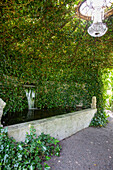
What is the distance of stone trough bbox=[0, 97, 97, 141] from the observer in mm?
2112

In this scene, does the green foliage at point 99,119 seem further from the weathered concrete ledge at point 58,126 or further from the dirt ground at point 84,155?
the dirt ground at point 84,155

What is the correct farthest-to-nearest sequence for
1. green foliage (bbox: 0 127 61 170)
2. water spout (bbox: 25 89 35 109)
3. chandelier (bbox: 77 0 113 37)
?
water spout (bbox: 25 89 35 109) < chandelier (bbox: 77 0 113 37) < green foliage (bbox: 0 127 61 170)

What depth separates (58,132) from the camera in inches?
113

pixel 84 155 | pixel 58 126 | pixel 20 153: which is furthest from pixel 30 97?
pixel 84 155

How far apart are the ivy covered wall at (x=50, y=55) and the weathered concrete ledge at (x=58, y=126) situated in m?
1.25

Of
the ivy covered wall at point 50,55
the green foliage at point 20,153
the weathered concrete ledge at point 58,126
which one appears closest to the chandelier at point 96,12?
the ivy covered wall at point 50,55

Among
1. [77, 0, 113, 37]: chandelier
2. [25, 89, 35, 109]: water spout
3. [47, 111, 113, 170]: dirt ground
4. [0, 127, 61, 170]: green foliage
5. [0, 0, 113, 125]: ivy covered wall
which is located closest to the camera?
[0, 127, 61, 170]: green foliage

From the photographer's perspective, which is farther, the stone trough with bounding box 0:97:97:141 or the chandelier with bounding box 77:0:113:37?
the stone trough with bounding box 0:97:97:141

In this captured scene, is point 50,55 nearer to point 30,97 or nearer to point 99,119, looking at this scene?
point 30,97

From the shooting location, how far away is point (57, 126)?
2832 millimetres

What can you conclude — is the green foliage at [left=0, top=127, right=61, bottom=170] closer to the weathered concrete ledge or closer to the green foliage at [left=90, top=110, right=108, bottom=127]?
Result: the weathered concrete ledge


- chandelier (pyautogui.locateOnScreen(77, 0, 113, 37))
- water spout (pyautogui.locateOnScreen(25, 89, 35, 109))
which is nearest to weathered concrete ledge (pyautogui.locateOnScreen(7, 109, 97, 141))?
water spout (pyautogui.locateOnScreen(25, 89, 35, 109))

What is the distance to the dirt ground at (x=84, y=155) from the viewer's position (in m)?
2.07

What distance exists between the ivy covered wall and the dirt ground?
75.3 inches
